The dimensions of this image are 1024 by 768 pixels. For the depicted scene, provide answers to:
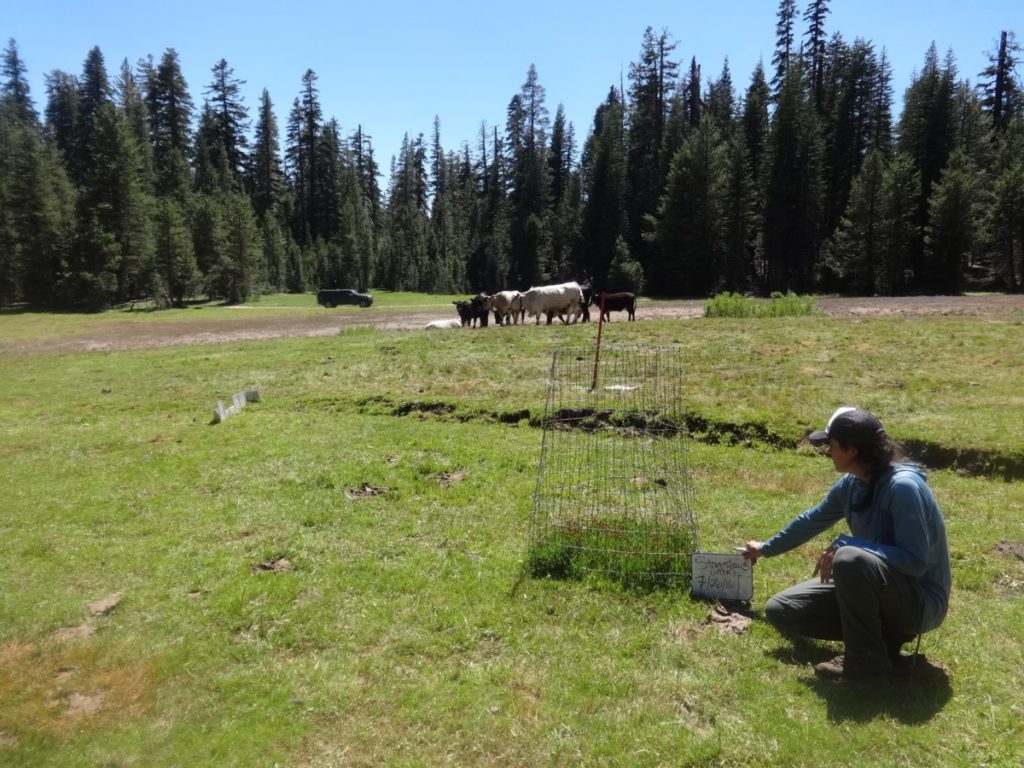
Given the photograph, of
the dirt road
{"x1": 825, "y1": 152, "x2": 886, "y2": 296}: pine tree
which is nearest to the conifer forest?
{"x1": 825, "y1": 152, "x2": 886, "y2": 296}: pine tree

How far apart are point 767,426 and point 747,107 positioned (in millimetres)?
62767

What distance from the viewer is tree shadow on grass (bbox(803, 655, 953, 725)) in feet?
12.2

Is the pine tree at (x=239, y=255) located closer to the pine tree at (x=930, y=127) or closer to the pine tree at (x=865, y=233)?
the pine tree at (x=865, y=233)

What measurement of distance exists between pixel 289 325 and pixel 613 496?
28407 millimetres

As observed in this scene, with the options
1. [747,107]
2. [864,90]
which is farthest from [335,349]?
[864,90]

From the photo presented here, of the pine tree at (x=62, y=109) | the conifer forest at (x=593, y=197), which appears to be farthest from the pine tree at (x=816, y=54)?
the pine tree at (x=62, y=109)

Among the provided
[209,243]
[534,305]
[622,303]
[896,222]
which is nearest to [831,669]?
[534,305]

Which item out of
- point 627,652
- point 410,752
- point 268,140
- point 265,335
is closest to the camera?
point 410,752

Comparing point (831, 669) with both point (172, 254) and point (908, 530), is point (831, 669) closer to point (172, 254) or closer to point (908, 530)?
point (908, 530)

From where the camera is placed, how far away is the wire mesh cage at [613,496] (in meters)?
5.55

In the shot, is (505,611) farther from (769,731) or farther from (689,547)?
(769,731)

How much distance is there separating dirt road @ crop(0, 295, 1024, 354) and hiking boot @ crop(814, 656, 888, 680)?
A: 22.5 meters

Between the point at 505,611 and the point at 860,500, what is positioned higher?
the point at 860,500

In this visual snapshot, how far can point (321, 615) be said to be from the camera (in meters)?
5.07
